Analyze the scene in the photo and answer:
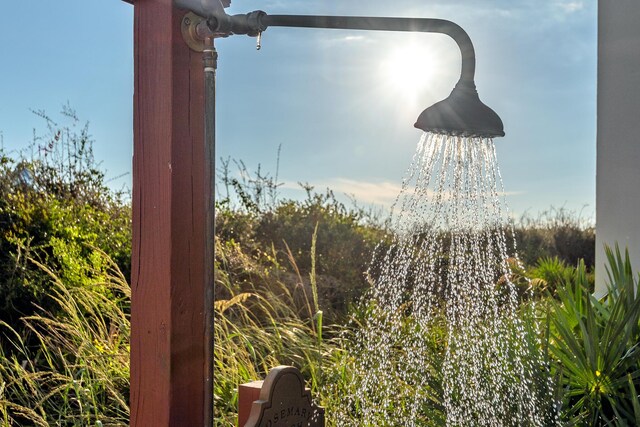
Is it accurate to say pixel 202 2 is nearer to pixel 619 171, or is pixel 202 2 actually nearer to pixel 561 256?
pixel 619 171


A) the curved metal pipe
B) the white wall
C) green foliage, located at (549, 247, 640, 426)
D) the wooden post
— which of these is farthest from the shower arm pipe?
the white wall

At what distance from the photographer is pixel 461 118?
1.66 meters

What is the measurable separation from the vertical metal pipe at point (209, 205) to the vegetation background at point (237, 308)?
1249 millimetres

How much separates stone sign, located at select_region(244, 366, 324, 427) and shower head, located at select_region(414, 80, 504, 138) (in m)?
0.70

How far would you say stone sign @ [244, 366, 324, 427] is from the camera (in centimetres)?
167

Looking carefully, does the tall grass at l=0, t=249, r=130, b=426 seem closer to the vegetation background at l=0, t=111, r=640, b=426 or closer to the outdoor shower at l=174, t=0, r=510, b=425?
the vegetation background at l=0, t=111, r=640, b=426

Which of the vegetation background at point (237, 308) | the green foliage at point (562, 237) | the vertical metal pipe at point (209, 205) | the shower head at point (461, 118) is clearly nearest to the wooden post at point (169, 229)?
the vertical metal pipe at point (209, 205)

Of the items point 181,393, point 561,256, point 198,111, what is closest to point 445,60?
point 198,111

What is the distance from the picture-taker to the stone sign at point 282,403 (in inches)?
65.7

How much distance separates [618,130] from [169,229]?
3.18 meters

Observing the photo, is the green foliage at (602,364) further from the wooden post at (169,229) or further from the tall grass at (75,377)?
the tall grass at (75,377)

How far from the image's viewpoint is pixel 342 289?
16.8 ft

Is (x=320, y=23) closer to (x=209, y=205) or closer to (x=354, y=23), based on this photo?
(x=354, y=23)

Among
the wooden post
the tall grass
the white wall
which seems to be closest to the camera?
the wooden post
